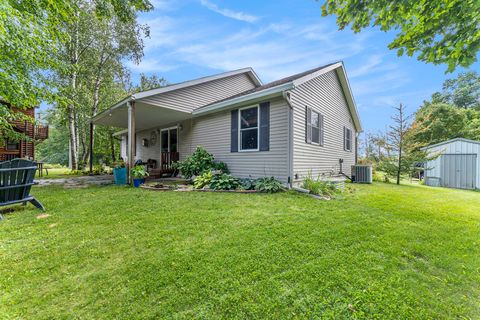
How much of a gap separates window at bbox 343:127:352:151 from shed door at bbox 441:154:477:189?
202 inches

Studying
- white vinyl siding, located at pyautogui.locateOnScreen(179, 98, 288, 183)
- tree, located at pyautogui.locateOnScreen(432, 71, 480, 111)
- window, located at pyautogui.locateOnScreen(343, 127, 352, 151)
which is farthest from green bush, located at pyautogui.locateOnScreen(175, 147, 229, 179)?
tree, located at pyautogui.locateOnScreen(432, 71, 480, 111)

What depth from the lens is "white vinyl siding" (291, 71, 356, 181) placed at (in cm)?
621

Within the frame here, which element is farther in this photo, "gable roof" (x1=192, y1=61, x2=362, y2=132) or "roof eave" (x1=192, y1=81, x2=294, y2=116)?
"gable roof" (x1=192, y1=61, x2=362, y2=132)

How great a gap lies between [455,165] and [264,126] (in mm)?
11324

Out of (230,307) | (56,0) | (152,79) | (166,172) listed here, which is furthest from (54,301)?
(152,79)

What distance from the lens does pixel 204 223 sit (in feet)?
10.3

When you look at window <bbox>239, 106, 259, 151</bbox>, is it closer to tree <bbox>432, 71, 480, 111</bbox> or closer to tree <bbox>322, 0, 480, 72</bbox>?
tree <bbox>322, 0, 480, 72</bbox>

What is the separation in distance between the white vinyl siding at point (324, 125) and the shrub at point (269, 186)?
65 cm

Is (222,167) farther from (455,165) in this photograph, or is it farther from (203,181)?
(455,165)

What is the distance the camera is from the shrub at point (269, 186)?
5586 mm

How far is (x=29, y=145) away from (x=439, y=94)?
138 ft

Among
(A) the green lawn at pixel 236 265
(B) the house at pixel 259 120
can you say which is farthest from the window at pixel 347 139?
(A) the green lawn at pixel 236 265

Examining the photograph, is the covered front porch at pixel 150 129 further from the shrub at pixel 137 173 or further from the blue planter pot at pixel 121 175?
the blue planter pot at pixel 121 175

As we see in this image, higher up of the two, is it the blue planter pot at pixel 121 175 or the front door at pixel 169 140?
the front door at pixel 169 140
